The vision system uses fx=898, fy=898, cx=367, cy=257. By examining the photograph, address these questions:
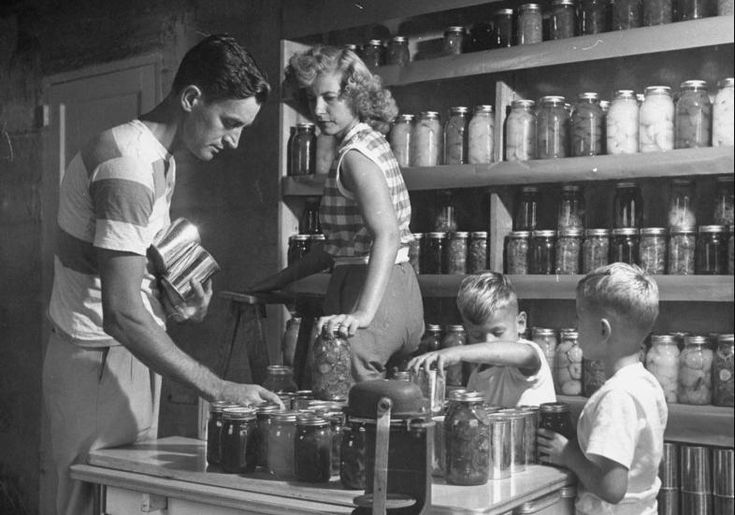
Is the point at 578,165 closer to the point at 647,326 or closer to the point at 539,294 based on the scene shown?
the point at 539,294

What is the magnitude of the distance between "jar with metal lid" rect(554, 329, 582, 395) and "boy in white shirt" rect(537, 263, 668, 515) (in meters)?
0.55

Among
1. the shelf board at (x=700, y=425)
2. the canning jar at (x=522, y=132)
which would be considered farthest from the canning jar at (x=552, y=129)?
the shelf board at (x=700, y=425)

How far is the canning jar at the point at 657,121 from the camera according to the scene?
6.23 ft

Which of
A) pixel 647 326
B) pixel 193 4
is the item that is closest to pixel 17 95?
pixel 193 4

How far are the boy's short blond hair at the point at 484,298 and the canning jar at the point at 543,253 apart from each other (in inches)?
7.4

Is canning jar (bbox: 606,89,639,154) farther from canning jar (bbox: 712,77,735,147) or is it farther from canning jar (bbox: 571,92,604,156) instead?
canning jar (bbox: 712,77,735,147)

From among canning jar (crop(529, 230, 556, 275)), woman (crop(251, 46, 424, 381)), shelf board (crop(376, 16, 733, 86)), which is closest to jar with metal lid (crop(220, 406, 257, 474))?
woman (crop(251, 46, 424, 381))

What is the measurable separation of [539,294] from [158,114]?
2.99 ft

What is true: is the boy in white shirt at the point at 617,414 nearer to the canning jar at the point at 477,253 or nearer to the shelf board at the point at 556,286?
the shelf board at the point at 556,286

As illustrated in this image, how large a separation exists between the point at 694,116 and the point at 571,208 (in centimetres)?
35

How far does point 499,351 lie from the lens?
5.54 feet

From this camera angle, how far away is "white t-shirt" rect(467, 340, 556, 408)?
5.66ft

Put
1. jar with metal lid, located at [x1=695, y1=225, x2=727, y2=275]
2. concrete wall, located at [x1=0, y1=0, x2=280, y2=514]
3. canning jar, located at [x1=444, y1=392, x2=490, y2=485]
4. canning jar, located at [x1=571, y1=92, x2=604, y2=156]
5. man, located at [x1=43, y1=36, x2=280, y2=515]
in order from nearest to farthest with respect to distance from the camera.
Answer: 1. canning jar, located at [x1=444, y1=392, x2=490, y2=485]
2. man, located at [x1=43, y1=36, x2=280, y2=515]
3. jar with metal lid, located at [x1=695, y1=225, x2=727, y2=275]
4. canning jar, located at [x1=571, y1=92, x2=604, y2=156]
5. concrete wall, located at [x1=0, y1=0, x2=280, y2=514]

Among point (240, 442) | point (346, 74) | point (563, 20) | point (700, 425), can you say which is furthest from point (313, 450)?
point (563, 20)
